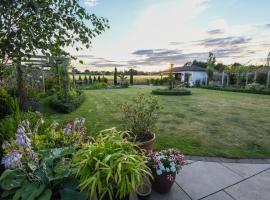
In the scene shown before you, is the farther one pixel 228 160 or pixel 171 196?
pixel 228 160

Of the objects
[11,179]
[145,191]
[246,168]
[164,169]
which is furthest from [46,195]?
[246,168]

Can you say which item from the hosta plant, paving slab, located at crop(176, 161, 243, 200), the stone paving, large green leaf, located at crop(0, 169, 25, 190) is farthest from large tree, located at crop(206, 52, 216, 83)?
large green leaf, located at crop(0, 169, 25, 190)

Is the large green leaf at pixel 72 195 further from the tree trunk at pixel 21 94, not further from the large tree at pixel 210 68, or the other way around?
the large tree at pixel 210 68

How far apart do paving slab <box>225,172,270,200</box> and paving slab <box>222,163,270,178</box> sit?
12 centimetres

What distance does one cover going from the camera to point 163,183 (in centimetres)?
239

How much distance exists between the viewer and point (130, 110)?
3520mm

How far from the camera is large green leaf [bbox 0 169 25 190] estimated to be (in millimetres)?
1882

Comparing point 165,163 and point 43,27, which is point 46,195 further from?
point 43,27

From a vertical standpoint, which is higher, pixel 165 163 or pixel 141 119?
pixel 141 119

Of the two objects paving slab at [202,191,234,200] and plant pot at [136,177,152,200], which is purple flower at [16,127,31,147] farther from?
paving slab at [202,191,234,200]

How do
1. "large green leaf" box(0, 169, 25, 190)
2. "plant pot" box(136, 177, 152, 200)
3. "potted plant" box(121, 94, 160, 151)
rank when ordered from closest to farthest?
"large green leaf" box(0, 169, 25, 190) → "plant pot" box(136, 177, 152, 200) → "potted plant" box(121, 94, 160, 151)

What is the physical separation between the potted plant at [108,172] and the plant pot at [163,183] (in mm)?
557

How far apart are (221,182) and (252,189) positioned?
0.39m

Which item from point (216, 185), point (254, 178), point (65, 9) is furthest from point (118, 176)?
point (65, 9)
